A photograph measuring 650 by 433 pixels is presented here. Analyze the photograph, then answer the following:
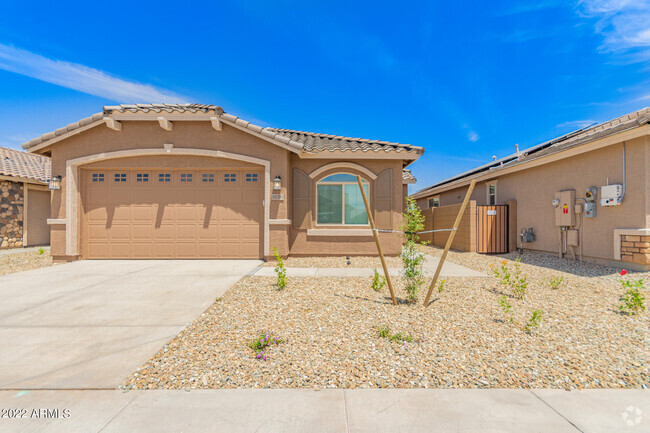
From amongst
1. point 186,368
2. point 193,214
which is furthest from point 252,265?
point 186,368

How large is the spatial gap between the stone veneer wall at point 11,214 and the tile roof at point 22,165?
51 cm

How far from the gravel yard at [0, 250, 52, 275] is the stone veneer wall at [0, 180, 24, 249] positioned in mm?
2377

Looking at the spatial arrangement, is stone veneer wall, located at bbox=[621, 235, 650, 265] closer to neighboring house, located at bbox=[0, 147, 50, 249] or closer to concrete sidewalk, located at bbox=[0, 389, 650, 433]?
concrete sidewalk, located at bbox=[0, 389, 650, 433]

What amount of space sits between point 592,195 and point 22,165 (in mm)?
21949

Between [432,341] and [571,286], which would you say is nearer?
[432,341]

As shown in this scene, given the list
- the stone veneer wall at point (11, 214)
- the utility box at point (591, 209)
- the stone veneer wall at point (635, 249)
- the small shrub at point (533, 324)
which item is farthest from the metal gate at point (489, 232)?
the stone veneer wall at point (11, 214)

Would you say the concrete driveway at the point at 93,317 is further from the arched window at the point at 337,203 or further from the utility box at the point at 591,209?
the utility box at the point at 591,209

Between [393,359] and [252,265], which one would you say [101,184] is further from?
[393,359]

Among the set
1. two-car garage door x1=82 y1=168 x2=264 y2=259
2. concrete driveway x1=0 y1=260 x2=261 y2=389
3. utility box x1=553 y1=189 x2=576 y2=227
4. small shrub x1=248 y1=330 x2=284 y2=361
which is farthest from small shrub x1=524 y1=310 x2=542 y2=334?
two-car garage door x1=82 y1=168 x2=264 y2=259

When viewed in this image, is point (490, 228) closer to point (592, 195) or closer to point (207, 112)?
point (592, 195)

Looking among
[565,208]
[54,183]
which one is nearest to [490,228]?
[565,208]

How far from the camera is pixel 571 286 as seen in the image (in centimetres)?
581

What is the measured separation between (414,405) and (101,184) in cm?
1035

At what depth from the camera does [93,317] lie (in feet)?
13.7
